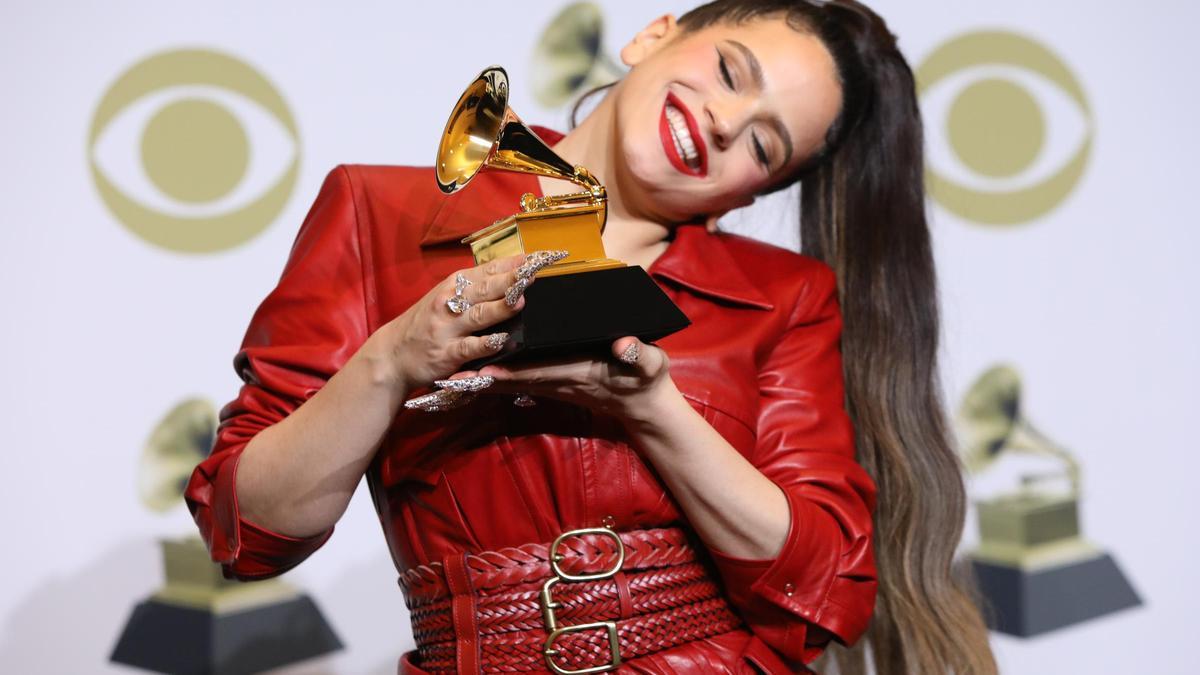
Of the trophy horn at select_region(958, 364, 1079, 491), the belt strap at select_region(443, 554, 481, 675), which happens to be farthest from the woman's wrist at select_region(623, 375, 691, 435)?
the trophy horn at select_region(958, 364, 1079, 491)

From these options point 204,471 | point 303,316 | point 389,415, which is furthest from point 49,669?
point 389,415

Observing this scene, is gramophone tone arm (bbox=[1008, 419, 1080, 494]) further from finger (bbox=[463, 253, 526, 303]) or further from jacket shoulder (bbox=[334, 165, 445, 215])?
finger (bbox=[463, 253, 526, 303])

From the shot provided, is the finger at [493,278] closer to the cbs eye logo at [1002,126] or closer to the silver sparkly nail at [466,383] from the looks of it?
the silver sparkly nail at [466,383]

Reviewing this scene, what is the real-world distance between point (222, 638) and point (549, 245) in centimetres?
125

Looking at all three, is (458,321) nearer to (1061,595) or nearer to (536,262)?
(536,262)

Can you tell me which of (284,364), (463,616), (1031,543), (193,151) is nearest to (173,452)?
(193,151)

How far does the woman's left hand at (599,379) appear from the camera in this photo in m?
1.22

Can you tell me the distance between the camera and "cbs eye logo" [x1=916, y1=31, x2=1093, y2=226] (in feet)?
8.64

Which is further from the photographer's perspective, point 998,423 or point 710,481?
point 998,423

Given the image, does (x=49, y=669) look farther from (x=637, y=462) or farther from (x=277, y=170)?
(x=637, y=462)

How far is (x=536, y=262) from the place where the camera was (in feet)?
3.79

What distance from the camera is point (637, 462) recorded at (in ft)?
4.73

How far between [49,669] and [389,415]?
1.10 metres

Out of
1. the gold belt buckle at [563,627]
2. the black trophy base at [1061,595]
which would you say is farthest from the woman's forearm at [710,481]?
the black trophy base at [1061,595]
